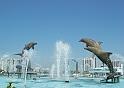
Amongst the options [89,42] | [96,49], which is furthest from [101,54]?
[89,42]

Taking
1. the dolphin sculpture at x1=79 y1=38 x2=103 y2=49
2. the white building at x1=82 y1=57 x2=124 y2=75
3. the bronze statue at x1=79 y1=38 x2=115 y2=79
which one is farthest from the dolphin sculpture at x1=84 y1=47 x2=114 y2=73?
the white building at x1=82 y1=57 x2=124 y2=75

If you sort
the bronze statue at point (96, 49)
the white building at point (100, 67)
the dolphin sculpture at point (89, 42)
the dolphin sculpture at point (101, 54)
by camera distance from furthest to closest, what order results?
the white building at point (100, 67) < the dolphin sculpture at point (101, 54) < the bronze statue at point (96, 49) < the dolphin sculpture at point (89, 42)

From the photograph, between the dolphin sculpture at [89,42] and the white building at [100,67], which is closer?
the dolphin sculpture at [89,42]

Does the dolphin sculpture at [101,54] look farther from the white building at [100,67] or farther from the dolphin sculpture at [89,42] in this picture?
the white building at [100,67]

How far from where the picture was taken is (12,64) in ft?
627

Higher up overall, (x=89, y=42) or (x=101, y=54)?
(x=89, y=42)

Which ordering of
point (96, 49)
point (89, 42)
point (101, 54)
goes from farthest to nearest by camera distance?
point (101, 54) < point (96, 49) < point (89, 42)

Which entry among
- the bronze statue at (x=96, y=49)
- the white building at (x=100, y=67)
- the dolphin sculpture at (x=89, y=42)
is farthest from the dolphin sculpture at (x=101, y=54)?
the white building at (x=100, y=67)

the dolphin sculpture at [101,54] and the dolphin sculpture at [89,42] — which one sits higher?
the dolphin sculpture at [89,42]

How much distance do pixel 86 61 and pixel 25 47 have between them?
417ft

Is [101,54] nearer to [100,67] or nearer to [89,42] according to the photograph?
[89,42]

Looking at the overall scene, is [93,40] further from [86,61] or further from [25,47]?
[86,61]

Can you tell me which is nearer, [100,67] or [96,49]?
[96,49]

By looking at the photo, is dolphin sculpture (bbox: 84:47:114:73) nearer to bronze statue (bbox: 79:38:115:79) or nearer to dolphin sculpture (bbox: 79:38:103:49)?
bronze statue (bbox: 79:38:115:79)
